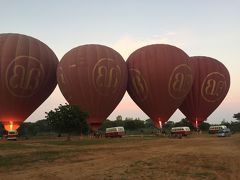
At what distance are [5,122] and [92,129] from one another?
1378cm

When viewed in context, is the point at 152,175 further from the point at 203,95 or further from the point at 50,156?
the point at 203,95

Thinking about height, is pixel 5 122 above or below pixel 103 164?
above

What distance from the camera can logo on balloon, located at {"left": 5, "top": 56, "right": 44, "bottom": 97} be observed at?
59.7 m

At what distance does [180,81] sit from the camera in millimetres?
67750

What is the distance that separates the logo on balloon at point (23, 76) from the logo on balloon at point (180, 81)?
73.2 feet

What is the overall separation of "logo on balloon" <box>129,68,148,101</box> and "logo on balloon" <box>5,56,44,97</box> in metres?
16.1

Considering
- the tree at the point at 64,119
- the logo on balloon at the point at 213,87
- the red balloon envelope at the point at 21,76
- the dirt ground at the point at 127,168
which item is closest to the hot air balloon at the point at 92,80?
the red balloon envelope at the point at 21,76

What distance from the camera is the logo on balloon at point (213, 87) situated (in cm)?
7594

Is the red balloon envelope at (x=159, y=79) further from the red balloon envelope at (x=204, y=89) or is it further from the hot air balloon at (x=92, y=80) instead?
the red balloon envelope at (x=204, y=89)

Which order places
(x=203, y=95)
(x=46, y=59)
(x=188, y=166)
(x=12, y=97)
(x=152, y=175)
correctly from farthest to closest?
(x=203, y=95) → (x=46, y=59) → (x=12, y=97) → (x=188, y=166) → (x=152, y=175)

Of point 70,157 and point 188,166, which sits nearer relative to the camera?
point 188,166

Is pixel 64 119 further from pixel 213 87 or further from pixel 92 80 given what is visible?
pixel 213 87

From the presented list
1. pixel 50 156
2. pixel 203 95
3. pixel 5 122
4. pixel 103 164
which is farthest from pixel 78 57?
pixel 103 164

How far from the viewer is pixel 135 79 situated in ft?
221
